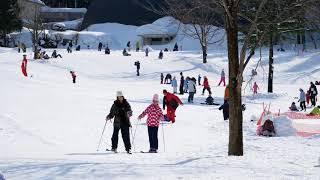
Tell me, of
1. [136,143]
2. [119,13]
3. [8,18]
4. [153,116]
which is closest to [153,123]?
[153,116]

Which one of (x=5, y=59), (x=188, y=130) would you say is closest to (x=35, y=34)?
(x=5, y=59)

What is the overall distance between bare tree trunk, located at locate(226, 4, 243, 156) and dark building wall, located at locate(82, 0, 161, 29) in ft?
211

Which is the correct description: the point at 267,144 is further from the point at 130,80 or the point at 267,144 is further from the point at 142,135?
the point at 130,80

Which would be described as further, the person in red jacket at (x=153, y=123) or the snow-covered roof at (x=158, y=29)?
the snow-covered roof at (x=158, y=29)

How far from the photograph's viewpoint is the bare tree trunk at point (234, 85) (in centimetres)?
1006

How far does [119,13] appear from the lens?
77062 mm

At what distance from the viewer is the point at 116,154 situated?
11484mm

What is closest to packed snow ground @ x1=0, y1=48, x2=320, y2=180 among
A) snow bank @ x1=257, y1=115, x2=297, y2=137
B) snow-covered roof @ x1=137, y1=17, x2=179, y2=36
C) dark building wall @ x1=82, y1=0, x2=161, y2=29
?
snow bank @ x1=257, y1=115, x2=297, y2=137

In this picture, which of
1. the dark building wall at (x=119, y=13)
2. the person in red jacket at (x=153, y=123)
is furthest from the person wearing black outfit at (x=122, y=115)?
the dark building wall at (x=119, y=13)

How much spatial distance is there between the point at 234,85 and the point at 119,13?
2676 inches

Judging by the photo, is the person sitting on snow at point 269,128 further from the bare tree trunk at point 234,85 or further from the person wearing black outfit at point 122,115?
the person wearing black outfit at point 122,115

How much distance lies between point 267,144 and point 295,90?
21886 millimetres

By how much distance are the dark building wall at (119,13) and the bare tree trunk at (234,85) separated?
64.2 meters

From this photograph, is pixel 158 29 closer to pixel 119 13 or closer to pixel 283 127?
pixel 119 13
